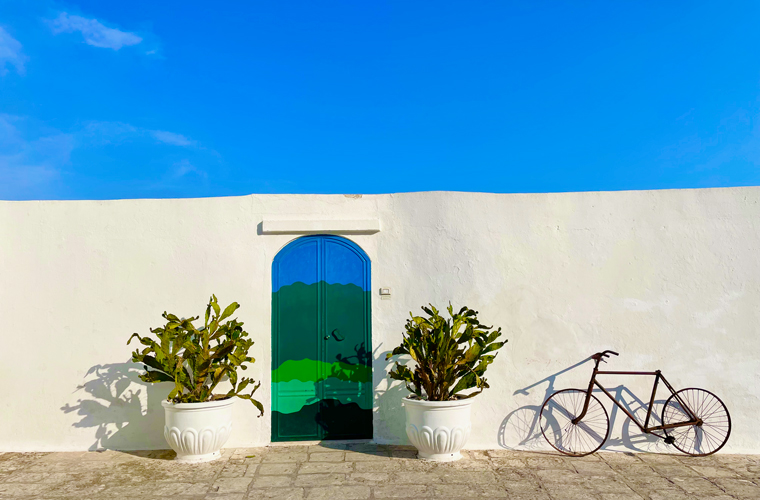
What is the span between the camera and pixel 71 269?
582cm

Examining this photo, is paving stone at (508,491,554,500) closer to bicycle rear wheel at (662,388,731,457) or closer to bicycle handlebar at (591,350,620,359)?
bicycle handlebar at (591,350,620,359)

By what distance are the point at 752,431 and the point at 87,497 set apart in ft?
20.2

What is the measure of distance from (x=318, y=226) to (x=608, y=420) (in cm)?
357

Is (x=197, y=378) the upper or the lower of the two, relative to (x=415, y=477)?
upper

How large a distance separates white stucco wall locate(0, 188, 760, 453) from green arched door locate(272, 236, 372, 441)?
137mm

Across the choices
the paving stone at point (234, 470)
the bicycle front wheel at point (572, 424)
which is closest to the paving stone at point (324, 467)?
the paving stone at point (234, 470)

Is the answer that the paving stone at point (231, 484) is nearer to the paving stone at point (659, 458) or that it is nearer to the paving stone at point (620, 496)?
the paving stone at point (620, 496)

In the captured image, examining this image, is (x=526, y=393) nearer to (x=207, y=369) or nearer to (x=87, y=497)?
(x=207, y=369)

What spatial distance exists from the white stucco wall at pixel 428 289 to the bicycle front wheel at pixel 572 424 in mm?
123

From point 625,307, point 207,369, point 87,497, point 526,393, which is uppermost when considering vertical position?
point 625,307

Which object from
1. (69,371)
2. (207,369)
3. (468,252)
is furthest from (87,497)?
(468,252)

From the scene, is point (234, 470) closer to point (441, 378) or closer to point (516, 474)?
point (441, 378)

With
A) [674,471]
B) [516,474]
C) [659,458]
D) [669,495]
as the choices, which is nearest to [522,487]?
[516,474]

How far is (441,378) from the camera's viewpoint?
507cm
